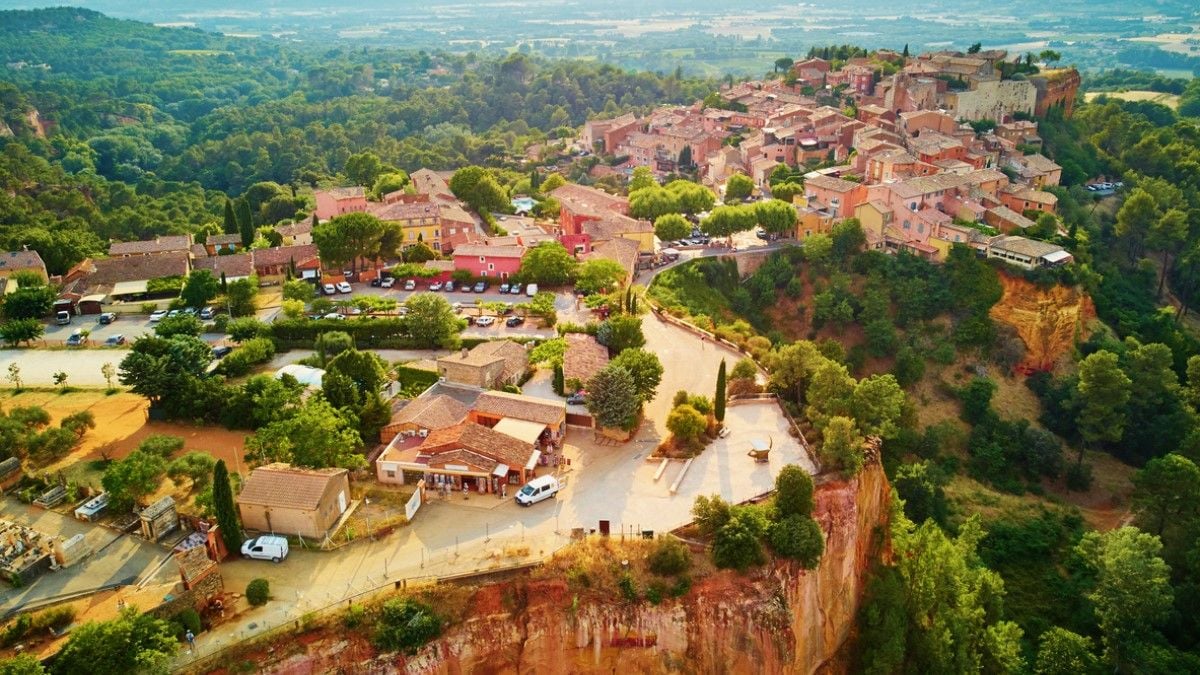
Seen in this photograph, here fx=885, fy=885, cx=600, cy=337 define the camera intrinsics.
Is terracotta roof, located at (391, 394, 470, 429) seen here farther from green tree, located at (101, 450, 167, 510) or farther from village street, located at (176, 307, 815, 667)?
green tree, located at (101, 450, 167, 510)

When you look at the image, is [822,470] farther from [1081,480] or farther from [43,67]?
[43,67]

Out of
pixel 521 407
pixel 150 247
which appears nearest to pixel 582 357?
pixel 521 407

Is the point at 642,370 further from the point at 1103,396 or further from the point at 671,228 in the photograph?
the point at 1103,396

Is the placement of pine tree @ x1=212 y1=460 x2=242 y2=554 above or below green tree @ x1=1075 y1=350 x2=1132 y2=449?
above

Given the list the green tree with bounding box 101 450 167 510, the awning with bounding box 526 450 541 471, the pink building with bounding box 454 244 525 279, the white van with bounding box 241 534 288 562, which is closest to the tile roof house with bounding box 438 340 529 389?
the awning with bounding box 526 450 541 471

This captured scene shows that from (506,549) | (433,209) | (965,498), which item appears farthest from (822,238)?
(506,549)

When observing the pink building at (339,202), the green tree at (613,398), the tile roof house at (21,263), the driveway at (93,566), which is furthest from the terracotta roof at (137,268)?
the green tree at (613,398)
